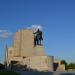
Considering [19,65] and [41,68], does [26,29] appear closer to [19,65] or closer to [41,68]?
[19,65]

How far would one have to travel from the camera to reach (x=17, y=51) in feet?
383

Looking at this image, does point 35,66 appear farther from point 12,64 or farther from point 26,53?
point 26,53

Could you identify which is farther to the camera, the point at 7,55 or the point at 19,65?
the point at 7,55

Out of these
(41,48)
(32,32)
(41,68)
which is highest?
(32,32)

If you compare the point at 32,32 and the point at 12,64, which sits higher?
the point at 32,32

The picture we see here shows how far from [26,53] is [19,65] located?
1691cm

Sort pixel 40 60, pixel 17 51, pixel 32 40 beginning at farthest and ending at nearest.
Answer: pixel 17 51 < pixel 32 40 < pixel 40 60

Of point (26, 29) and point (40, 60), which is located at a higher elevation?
point (26, 29)

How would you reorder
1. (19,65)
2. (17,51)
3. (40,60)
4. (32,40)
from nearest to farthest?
(40,60), (19,65), (32,40), (17,51)

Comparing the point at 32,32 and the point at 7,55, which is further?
the point at 7,55

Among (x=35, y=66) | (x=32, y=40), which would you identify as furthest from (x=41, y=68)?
(x=32, y=40)

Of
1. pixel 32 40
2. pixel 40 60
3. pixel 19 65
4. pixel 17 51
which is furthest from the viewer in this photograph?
pixel 17 51

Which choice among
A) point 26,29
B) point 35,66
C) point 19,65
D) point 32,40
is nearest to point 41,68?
point 35,66

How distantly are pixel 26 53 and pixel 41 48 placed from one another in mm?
24901
